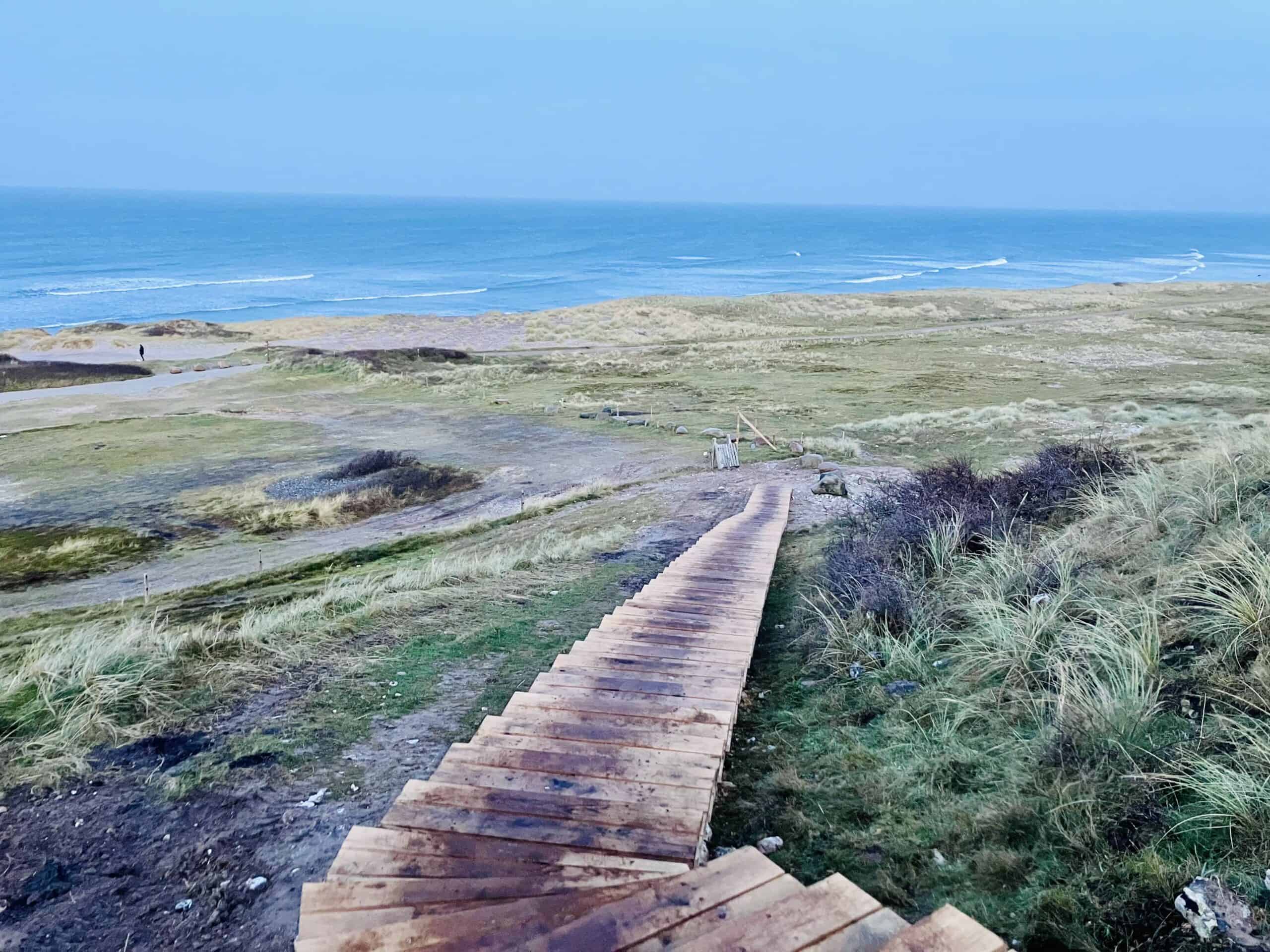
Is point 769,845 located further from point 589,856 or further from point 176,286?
point 176,286

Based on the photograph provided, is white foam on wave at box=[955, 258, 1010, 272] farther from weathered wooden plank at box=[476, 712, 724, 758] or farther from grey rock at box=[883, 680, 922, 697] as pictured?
weathered wooden plank at box=[476, 712, 724, 758]

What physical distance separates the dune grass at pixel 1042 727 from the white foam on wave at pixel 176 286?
329 feet

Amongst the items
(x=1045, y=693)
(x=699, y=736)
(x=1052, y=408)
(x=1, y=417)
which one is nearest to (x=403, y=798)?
(x=699, y=736)

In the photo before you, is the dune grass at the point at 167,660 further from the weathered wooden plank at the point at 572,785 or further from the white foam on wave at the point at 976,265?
the white foam on wave at the point at 976,265

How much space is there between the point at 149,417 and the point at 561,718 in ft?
104

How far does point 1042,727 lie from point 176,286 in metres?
110

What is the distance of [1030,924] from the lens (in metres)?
3.32

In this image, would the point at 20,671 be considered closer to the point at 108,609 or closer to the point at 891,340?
the point at 108,609

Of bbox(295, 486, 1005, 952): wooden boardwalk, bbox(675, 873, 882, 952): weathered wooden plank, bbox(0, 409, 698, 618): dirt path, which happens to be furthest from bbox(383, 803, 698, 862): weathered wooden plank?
bbox(0, 409, 698, 618): dirt path

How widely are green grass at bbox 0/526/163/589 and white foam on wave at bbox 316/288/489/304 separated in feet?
246

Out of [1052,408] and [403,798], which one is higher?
[403,798]

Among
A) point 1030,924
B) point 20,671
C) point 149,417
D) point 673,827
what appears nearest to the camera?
point 1030,924

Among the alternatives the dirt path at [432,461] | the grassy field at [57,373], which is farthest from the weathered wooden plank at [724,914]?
the grassy field at [57,373]

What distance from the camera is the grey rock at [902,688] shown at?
558cm
